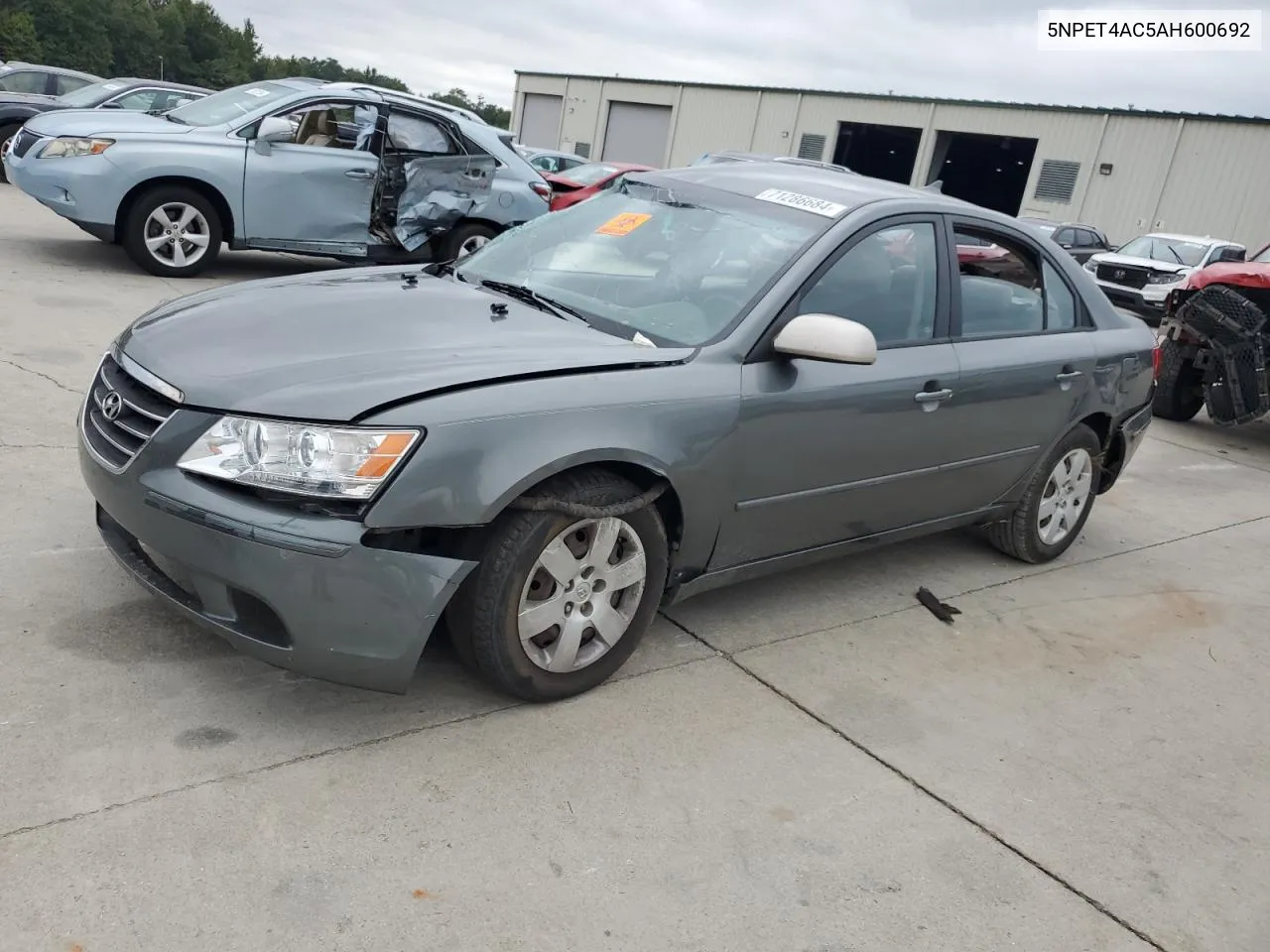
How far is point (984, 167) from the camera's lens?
39.4 metres

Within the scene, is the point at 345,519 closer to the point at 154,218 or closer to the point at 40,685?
the point at 40,685

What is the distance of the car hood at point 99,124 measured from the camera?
8266 millimetres

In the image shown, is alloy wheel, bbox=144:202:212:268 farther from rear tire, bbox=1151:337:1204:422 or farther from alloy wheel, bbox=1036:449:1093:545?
rear tire, bbox=1151:337:1204:422

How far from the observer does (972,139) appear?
36938 mm

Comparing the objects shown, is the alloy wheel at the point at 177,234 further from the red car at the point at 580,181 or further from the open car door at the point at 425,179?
the red car at the point at 580,181

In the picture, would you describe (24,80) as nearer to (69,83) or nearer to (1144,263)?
(69,83)

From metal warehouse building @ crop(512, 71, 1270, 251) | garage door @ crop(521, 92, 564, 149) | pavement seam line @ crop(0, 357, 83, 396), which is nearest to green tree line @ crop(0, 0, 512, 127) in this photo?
garage door @ crop(521, 92, 564, 149)

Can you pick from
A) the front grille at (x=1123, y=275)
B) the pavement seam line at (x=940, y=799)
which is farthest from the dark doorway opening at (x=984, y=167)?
the pavement seam line at (x=940, y=799)

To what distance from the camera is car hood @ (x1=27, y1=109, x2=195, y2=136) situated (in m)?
8.27

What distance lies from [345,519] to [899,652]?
2.20 m

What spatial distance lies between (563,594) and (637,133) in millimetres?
41012

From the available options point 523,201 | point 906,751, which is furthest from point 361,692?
point 523,201

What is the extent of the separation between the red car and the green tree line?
57287 millimetres

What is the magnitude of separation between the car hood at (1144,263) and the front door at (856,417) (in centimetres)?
1584
